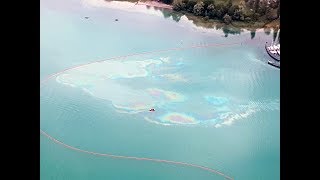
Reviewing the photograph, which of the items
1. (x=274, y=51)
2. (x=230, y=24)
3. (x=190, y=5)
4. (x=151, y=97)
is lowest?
(x=151, y=97)

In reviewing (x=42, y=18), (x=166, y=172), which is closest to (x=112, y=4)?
(x=42, y=18)

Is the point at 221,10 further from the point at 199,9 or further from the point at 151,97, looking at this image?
the point at 151,97

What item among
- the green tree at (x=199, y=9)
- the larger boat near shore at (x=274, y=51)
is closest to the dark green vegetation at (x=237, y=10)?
the green tree at (x=199, y=9)

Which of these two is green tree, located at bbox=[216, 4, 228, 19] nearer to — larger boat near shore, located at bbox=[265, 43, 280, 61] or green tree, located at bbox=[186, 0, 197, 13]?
green tree, located at bbox=[186, 0, 197, 13]

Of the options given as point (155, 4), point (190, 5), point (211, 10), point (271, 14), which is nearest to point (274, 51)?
point (271, 14)

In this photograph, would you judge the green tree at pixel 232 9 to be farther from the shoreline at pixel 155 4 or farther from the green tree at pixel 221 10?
the shoreline at pixel 155 4

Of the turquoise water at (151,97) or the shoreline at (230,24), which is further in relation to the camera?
the shoreline at (230,24)

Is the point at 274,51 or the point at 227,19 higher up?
the point at 227,19
